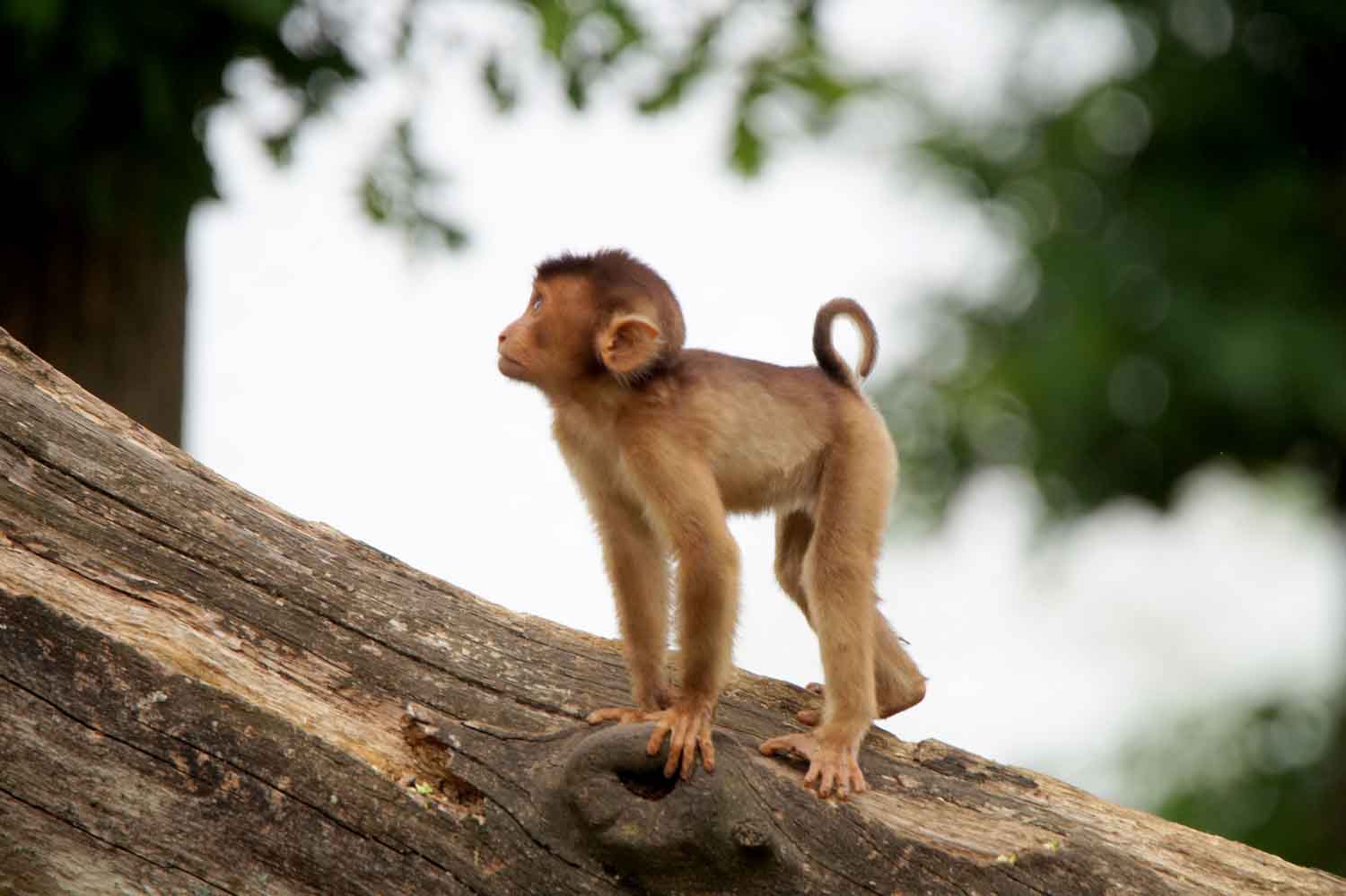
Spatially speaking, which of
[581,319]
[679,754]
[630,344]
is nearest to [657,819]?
[679,754]

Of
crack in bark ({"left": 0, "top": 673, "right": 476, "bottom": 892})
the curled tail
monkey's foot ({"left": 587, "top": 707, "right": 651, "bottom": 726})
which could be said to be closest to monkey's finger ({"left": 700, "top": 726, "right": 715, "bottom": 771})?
monkey's foot ({"left": 587, "top": 707, "right": 651, "bottom": 726})

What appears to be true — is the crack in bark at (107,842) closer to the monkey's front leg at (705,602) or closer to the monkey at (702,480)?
the monkey at (702,480)

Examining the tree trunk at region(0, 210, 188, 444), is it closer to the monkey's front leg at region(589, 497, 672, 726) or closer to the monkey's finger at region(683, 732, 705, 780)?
the monkey's front leg at region(589, 497, 672, 726)

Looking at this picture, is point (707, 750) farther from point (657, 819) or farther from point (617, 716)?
point (617, 716)

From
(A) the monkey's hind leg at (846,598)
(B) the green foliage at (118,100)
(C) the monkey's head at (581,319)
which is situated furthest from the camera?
(B) the green foliage at (118,100)

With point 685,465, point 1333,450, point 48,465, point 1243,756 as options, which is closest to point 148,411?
point 48,465

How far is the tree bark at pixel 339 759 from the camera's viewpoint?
14.8 ft

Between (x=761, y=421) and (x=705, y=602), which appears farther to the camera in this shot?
(x=761, y=421)

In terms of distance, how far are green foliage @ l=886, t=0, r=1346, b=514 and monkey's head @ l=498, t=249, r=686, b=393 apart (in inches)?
157

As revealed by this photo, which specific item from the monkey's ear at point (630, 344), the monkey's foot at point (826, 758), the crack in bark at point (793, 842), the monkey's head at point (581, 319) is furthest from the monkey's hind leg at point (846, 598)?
the monkey's ear at point (630, 344)

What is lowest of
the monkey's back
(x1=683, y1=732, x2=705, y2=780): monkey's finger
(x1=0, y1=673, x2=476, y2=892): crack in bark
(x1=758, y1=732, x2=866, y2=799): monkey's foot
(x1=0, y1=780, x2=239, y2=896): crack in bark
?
(x1=0, y1=780, x2=239, y2=896): crack in bark

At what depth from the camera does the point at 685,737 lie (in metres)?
4.65

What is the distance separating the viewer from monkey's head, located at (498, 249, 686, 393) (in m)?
5.61

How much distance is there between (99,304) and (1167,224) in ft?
20.8
